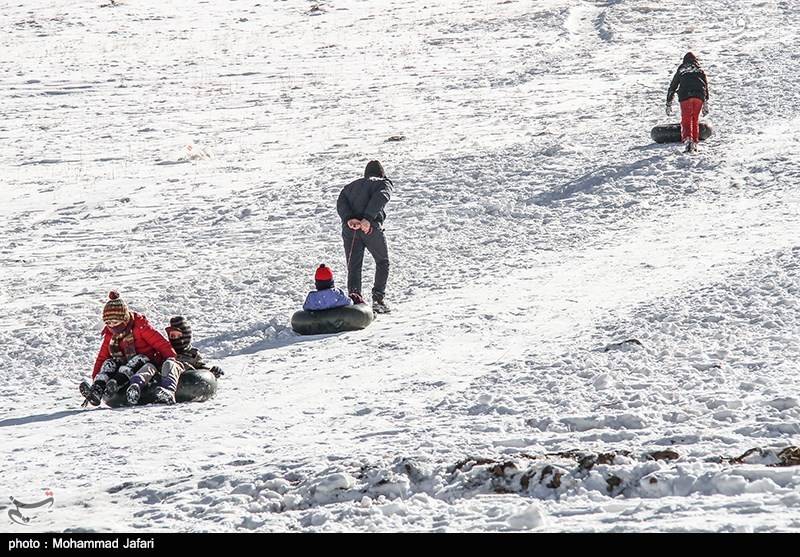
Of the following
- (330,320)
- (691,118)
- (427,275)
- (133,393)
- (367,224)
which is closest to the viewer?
(133,393)

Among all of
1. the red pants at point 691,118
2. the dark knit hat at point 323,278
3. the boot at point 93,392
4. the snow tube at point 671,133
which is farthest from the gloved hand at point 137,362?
the snow tube at point 671,133

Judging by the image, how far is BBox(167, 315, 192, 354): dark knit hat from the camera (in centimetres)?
963

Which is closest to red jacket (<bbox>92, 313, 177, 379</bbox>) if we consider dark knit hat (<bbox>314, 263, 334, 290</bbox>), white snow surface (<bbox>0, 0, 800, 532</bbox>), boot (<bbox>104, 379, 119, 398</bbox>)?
boot (<bbox>104, 379, 119, 398</bbox>)

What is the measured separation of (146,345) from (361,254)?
3.45 metres

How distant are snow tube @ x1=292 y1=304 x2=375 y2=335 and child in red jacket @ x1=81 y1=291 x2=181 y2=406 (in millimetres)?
2197

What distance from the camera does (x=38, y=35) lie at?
3425 cm

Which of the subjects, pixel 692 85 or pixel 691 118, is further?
pixel 691 118

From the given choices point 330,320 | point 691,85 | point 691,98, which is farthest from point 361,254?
point 691,85

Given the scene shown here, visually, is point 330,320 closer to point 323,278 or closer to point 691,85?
point 323,278

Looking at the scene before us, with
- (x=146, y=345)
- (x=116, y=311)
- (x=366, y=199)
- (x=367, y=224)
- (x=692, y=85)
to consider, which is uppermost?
(x=692, y=85)

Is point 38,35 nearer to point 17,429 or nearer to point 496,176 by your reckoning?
point 496,176

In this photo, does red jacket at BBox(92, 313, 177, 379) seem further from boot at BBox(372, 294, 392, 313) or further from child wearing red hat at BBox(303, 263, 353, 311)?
boot at BBox(372, 294, 392, 313)

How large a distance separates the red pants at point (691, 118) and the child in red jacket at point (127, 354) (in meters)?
11.5

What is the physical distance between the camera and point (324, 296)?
38.0 ft
